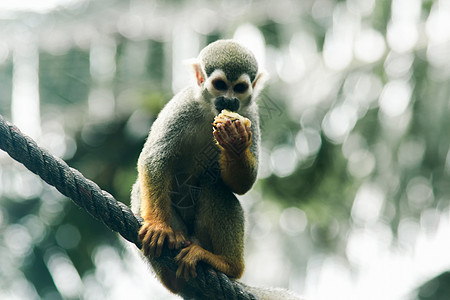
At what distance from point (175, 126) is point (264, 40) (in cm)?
410

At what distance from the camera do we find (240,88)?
4.07m

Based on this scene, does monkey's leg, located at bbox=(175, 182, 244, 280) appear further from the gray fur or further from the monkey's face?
the gray fur

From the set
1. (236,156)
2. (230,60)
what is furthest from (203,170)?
(230,60)

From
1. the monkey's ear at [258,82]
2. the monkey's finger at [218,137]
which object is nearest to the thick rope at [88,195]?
the monkey's finger at [218,137]

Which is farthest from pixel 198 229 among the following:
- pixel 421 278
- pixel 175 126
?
pixel 421 278

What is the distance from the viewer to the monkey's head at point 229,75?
159 inches

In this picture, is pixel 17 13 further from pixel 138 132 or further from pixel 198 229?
pixel 198 229

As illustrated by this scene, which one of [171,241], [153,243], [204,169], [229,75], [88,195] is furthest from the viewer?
[204,169]

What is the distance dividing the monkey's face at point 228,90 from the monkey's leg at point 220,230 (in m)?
0.63

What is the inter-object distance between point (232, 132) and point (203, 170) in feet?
2.04

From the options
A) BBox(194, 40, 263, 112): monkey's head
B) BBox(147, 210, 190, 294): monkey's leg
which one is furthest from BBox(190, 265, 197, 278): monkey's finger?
BBox(194, 40, 263, 112): monkey's head

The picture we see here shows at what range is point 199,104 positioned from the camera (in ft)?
14.3

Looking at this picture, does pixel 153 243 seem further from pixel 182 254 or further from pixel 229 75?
pixel 229 75

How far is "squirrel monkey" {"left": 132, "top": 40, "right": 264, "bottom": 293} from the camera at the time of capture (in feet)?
12.2
